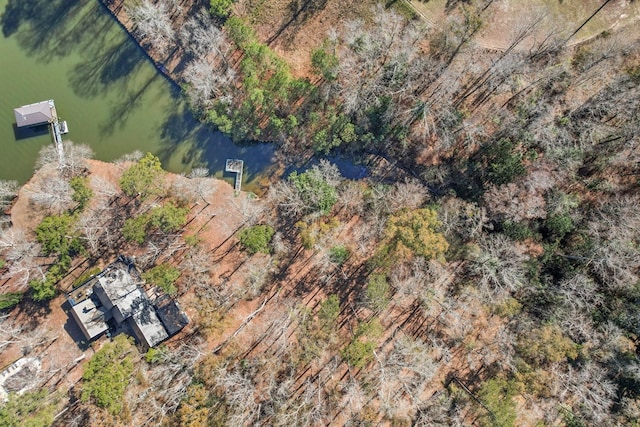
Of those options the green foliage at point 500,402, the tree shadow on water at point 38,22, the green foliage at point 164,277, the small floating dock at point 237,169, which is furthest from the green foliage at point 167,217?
the green foliage at point 500,402

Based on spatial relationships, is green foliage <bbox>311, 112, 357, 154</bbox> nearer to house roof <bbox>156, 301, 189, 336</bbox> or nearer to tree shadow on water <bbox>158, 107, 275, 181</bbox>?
tree shadow on water <bbox>158, 107, 275, 181</bbox>

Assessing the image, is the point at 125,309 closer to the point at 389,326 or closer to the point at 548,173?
the point at 389,326

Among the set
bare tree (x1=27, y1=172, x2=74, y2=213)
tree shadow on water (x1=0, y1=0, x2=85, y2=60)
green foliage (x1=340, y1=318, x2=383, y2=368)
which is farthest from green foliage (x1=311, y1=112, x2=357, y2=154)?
tree shadow on water (x1=0, y1=0, x2=85, y2=60)

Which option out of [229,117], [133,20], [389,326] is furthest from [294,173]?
[133,20]

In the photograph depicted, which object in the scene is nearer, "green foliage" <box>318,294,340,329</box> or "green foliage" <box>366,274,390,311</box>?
"green foliage" <box>366,274,390,311</box>

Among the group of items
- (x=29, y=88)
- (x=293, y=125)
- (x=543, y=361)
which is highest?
(x=29, y=88)

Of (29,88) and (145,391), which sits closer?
(145,391)

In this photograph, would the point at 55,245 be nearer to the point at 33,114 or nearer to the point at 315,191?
the point at 33,114

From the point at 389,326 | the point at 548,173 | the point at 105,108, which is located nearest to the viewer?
the point at 548,173
